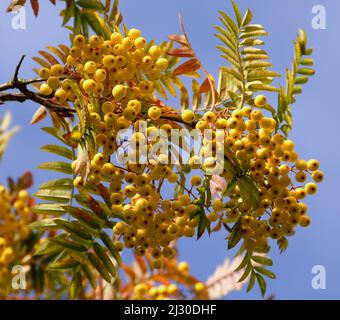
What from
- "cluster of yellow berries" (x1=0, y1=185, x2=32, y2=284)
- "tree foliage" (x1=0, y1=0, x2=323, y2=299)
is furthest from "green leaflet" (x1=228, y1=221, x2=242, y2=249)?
"cluster of yellow berries" (x1=0, y1=185, x2=32, y2=284)

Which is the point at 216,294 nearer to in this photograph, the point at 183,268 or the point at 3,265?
the point at 183,268

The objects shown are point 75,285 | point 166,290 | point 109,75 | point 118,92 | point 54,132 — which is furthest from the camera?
point 166,290

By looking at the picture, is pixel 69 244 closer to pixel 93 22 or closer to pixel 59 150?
pixel 59 150

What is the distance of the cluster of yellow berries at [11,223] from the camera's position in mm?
3689

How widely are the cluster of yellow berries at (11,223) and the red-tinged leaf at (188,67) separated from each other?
5.12 ft

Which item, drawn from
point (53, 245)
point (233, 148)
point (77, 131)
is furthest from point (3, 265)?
point (233, 148)

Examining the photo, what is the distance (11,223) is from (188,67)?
5.71 ft

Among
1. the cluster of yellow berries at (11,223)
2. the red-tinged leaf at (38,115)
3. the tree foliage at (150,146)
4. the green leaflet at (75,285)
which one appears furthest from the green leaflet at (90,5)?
the cluster of yellow berries at (11,223)

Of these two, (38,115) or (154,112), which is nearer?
(154,112)

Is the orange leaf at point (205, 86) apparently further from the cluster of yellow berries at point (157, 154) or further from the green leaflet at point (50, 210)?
the green leaflet at point (50, 210)

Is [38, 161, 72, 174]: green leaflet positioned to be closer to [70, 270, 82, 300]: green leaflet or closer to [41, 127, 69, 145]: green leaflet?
[41, 127, 69, 145]: green leaflet

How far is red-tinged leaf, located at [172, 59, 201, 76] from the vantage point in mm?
2799

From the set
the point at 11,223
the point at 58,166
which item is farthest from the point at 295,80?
the point at 11,223

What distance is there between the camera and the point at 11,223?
3.82 m
